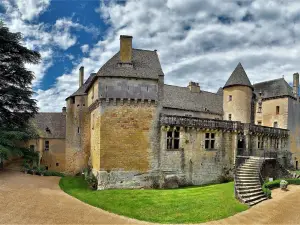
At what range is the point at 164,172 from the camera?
78.3ft

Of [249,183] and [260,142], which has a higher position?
[260,142]

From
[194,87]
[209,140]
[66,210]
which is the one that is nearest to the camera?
[66,210]

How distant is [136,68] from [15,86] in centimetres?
1246

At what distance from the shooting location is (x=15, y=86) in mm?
26438

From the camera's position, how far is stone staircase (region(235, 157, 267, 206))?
18.6 metres

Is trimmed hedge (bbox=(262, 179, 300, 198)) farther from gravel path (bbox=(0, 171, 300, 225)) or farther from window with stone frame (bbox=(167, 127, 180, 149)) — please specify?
window with stone frame (bbox=(167, 127, 180, 149))

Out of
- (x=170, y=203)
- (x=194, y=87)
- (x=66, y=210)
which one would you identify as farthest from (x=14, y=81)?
(x=194, y=87)

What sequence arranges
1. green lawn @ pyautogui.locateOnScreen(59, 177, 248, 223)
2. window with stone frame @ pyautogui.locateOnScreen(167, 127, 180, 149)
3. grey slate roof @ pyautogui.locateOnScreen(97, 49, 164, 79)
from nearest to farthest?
green lawn @ pyautogui.locateOnScreen(59, 177, 248, 223), grey slate roof @ pyautogui.locateOnScreen(97, 49, 164, 79), window with stone frame @ pyautogui.locateOnScreen(167, 127, 180, 149)

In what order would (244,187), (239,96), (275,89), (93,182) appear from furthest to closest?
(275,89), (239,96), (93,182), (244,187)

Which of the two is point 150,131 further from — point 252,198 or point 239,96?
point 239,96

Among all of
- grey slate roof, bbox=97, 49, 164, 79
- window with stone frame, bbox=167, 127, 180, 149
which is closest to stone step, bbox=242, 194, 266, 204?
window with stone frame, bbox=167, 127, 180, 149

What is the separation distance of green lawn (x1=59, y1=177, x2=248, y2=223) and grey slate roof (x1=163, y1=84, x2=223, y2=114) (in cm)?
1395

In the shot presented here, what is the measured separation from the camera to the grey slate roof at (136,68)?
75.7ft

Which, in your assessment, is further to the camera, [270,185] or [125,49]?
[125,49]
